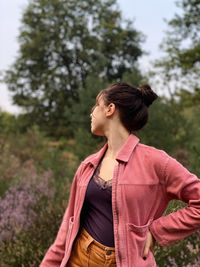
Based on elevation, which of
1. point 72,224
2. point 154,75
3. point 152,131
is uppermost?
point 154,75

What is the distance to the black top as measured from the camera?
1.94 meters

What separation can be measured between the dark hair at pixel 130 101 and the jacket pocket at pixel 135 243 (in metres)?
0.59

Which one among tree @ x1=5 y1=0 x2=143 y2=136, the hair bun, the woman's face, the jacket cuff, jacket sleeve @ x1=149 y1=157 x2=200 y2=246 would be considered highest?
tree @ x1=5 y1=0 x2=143 y2=136

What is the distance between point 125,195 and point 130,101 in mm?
555

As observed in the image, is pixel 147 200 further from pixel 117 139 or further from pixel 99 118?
pixel 99 118

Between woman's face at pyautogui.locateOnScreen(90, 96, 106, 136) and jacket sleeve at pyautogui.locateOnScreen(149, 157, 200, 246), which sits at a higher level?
woman's face at pyautogui.locateOnScreen(90, 96, 106, 136)

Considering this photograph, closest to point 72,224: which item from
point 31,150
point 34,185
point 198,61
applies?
point 34,185

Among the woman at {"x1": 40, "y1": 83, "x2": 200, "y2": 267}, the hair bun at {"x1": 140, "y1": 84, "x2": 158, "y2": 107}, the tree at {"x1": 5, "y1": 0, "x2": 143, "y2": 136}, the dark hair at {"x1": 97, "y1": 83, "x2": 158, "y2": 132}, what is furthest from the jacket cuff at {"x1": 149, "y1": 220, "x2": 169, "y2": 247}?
the tree at {"x1": 5, "y1": 0, "x2": 143, "y2": 136}

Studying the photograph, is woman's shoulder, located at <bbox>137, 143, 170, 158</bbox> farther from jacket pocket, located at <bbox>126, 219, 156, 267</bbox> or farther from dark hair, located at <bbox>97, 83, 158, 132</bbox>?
jacket pocket, located at <bbox>126, 219, 156, 267</bbox>

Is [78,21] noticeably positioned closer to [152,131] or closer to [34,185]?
[152,131]

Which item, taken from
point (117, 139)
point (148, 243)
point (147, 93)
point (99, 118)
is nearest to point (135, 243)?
point (148, 243)

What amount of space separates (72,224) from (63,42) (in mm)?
26816

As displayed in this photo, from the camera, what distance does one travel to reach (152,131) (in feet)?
28.5

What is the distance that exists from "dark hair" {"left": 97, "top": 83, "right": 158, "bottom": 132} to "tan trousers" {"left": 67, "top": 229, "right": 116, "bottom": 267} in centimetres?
71
